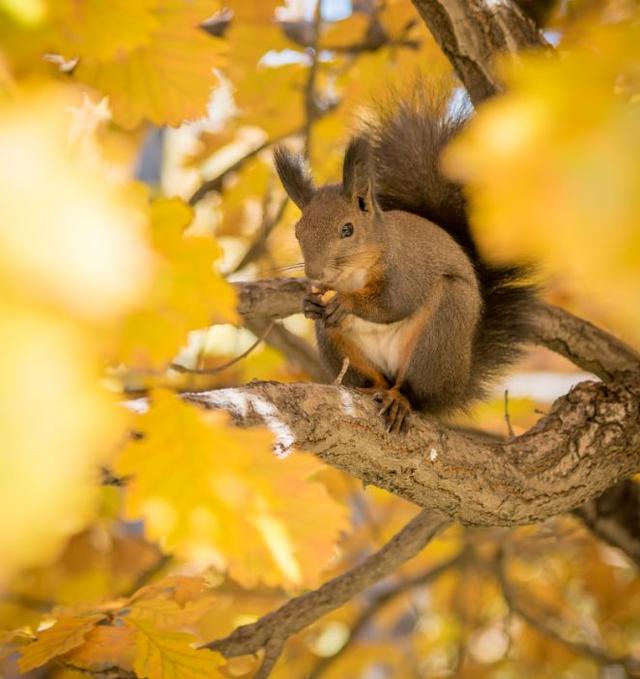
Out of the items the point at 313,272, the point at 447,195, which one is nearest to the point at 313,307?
the point at 313,272

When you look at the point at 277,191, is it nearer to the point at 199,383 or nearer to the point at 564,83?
the point at 199,383

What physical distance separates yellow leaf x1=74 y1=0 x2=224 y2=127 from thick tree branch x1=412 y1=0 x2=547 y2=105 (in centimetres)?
47

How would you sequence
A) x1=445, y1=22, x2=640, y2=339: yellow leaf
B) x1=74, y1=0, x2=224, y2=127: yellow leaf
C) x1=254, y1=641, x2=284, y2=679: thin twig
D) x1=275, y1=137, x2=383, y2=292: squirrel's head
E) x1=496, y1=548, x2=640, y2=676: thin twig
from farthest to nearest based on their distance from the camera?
x1=496, y1=548, x2=640, y2=676: thin twig < x1=275, y1=137, x2=383, y2=292: squirrel's head < x1=254, y1=641, x2=284, y2=679: thin twig < x1=74, y1=0, x2=224, y2=127: yellow leaf < x1=445, y1=22, x2=640, y2=339: yellow leaf

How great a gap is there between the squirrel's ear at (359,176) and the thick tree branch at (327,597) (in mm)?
598

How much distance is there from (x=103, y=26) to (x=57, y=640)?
0.78 meters

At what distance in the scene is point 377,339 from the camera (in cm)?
180

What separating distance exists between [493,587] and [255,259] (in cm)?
174

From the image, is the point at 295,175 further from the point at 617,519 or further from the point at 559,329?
the point at 617,519

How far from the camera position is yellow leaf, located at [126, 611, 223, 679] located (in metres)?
1.07

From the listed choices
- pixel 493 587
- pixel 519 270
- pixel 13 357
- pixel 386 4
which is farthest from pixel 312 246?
pixel 493 587

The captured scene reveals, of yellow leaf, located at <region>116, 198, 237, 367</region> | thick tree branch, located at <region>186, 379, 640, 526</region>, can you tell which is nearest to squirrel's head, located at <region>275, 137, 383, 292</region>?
thick tree branch, located at <region>186, 379, 640, 526</region>

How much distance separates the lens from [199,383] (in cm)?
234

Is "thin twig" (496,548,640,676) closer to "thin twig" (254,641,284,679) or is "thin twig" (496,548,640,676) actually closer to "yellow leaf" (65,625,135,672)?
"thin twig" (254,641,284,679)

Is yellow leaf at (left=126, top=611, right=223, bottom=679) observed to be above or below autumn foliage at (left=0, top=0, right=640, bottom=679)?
below
